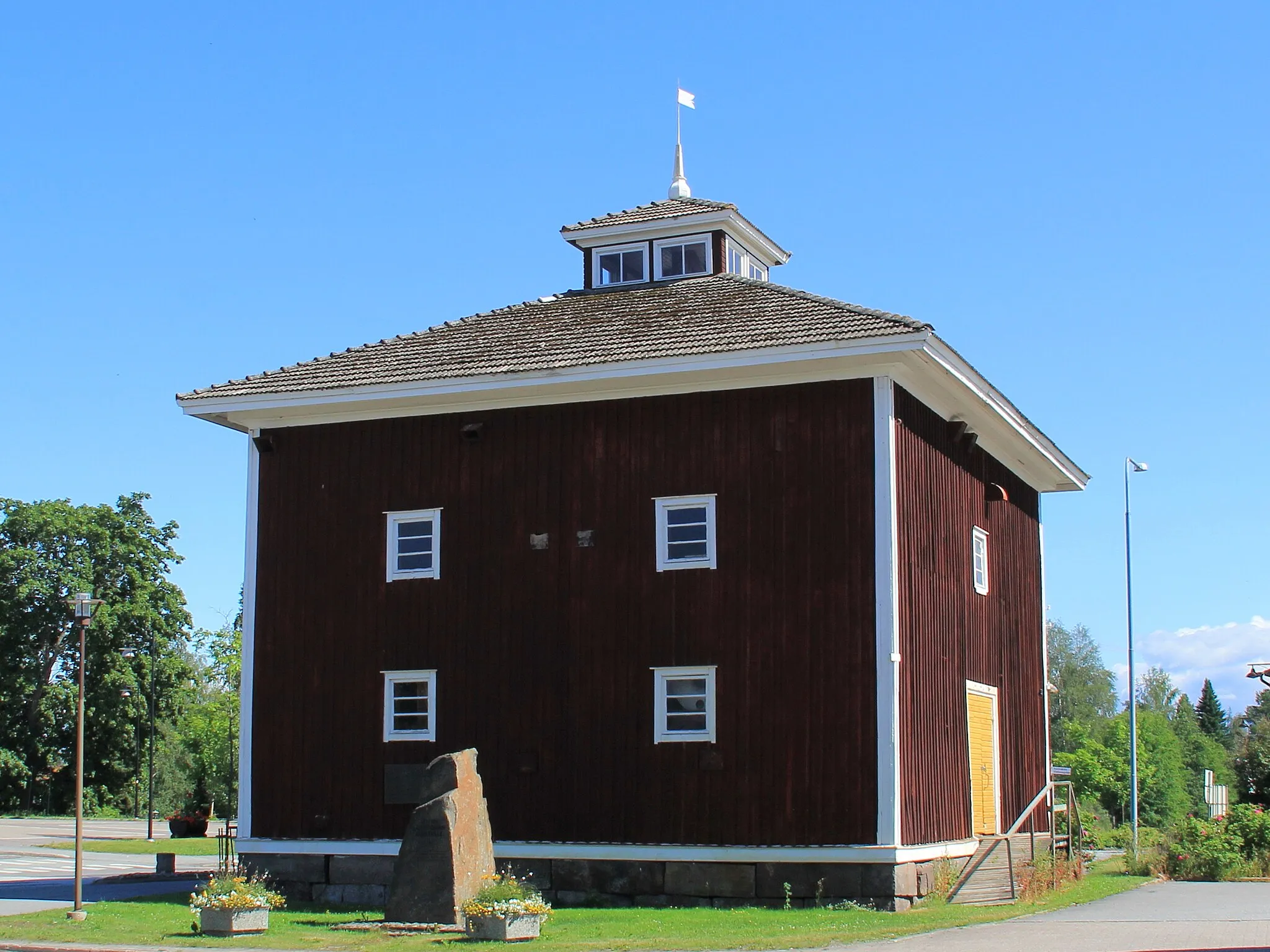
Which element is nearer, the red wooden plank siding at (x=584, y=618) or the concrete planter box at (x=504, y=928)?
the concrete planter box at (x=504, y=928)

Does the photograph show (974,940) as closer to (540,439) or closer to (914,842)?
(914,842)

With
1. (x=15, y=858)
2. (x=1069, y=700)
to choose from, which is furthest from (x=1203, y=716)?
(x=15, y=858)

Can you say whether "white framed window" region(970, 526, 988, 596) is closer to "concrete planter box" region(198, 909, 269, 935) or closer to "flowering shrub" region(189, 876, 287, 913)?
"flowering shrub" region(189, 876, 287, 913)

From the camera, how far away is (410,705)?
2548cm

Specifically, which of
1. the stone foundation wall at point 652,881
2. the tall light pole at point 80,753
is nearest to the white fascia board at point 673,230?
the tall light pole at point 80,753

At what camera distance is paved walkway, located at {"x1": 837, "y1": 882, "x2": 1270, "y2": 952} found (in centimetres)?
1675

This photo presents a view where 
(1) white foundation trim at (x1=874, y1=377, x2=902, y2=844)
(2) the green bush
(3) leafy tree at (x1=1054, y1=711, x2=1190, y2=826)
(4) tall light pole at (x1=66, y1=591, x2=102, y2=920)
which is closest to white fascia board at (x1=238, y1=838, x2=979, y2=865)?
(1) white foundation trim at (x1=874, y1=377, x2=902, y2=844)

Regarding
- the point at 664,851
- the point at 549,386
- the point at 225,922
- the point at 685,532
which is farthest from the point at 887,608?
the point at 225,922

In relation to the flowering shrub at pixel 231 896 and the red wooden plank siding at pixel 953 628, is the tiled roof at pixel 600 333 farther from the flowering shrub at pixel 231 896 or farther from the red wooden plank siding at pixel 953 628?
the flowering shrub at pixel 231 896

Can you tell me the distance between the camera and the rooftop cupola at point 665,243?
3055cm

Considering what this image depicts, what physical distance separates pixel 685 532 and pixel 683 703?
2.68m

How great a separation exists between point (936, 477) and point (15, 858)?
1044 inches

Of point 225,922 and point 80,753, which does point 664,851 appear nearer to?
point 225,922

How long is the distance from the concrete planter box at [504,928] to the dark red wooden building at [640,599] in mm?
4697
